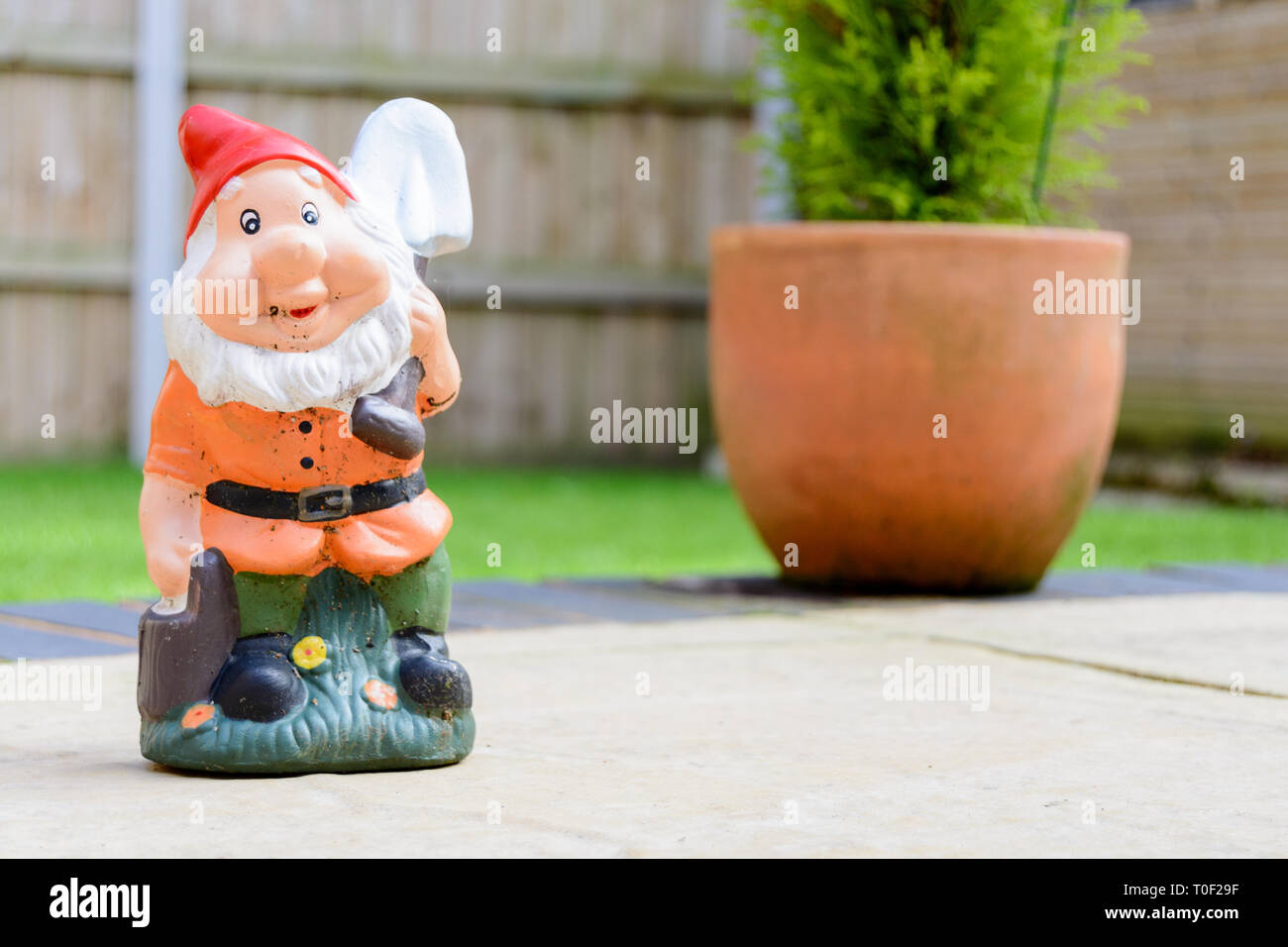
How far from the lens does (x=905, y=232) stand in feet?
15.6

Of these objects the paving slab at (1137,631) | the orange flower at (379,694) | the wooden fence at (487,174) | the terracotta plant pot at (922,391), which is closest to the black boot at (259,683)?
the orange flower at (379,694)

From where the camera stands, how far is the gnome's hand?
2.77 meters

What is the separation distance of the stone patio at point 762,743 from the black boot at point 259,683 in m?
0.11

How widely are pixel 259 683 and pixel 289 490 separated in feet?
1.00

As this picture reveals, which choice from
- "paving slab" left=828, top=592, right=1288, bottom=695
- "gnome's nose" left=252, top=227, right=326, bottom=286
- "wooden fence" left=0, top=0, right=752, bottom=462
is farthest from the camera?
"wooden fence" left=0, top=0, right=752, bottom=462

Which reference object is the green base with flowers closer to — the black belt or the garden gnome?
the garden gnome

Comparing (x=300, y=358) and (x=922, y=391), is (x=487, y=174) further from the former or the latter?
(x=300, y=358)

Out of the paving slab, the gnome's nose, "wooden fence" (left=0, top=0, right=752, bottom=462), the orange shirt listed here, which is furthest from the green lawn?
the gnome's nose

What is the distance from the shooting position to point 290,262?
266 centimetres

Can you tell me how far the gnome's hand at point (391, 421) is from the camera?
277 centimetres

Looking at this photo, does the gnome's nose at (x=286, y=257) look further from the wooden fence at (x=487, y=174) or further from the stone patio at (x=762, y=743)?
the wooden fence at (x=487, y=174)

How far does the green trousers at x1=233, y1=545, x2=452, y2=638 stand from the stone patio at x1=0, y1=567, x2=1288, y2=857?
25 centimetres
